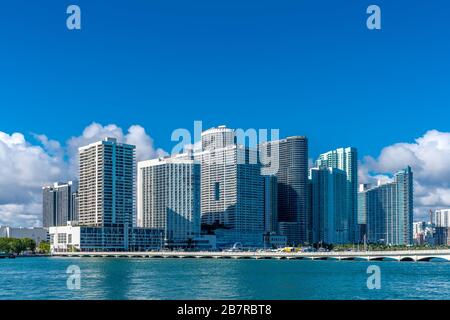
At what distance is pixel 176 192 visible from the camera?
627 ft

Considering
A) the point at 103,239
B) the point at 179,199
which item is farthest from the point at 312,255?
the point at 179,199

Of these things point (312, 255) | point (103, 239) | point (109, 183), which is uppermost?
point (109, 183)

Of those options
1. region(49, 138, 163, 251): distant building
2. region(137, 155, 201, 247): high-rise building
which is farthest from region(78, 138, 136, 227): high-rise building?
region(137, 155, 201, 247): high-rise building

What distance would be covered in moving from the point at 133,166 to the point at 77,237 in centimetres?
2484

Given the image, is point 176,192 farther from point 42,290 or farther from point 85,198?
point 42,290

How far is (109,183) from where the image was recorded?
577 ft

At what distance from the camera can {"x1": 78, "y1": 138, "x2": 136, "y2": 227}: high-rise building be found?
174875mm

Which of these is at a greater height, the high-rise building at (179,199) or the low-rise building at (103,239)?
the high-rise building at (179,199)

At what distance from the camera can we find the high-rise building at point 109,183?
175 meters

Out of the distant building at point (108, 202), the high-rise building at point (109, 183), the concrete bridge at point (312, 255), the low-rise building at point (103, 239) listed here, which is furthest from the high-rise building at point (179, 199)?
the concrete bridge at point (312, 255)

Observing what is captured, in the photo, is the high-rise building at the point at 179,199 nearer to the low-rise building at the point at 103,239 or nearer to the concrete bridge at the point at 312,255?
the low-rise building at the point at 103,239

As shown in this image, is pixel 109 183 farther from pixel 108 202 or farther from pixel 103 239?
pixel 103 239

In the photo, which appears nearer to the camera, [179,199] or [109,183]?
[109,183]

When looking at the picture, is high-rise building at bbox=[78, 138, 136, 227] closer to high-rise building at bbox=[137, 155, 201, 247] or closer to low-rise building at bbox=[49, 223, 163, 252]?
low-rise building at bbox=[49, 223, 163, 252]
